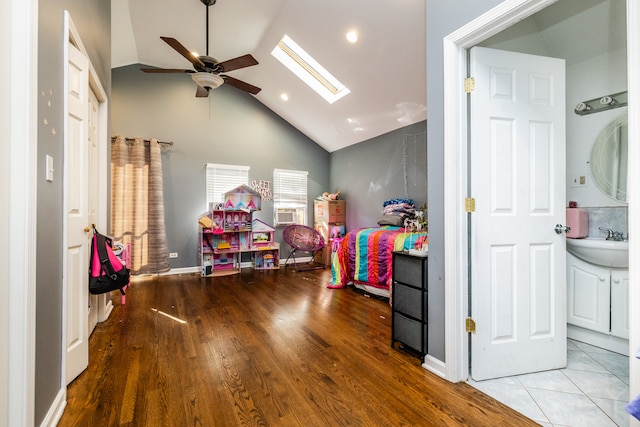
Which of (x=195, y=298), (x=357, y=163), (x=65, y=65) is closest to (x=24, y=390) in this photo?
(x=65, y=65)

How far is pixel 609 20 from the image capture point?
2244mm

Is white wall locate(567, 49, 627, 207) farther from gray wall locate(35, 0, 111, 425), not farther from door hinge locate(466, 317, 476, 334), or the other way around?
gray wall locate(35, 0, 111, 425)

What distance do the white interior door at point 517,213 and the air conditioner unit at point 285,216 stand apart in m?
4.67

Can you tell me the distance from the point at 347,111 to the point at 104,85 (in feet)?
11.1

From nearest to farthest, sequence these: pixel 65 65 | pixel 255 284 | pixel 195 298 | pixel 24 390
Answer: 1. pixel 24 390
2. pixel 65 65
3. pixel 195 298
4. pixel 255 284

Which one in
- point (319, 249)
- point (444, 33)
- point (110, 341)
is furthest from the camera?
point (319, 249)

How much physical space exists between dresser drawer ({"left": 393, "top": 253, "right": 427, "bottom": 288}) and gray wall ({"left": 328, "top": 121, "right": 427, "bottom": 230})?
7.75 feet

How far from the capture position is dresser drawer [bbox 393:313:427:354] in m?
2.09

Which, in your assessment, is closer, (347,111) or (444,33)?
(444,33)

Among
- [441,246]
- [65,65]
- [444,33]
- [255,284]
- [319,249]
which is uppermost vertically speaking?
[444,33]

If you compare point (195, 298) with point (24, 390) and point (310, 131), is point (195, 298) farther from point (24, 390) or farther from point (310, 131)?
point (310, 131)

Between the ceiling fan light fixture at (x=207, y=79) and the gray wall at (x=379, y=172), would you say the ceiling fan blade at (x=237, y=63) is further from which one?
the gray wall at (x=379, y=172)

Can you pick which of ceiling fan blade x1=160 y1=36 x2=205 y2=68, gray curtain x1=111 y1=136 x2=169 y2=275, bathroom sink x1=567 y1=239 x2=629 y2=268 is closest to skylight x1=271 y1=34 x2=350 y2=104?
ceiling fan blade x1=160 y1=36 x2=205 y2=68

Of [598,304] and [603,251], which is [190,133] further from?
[598,304]
